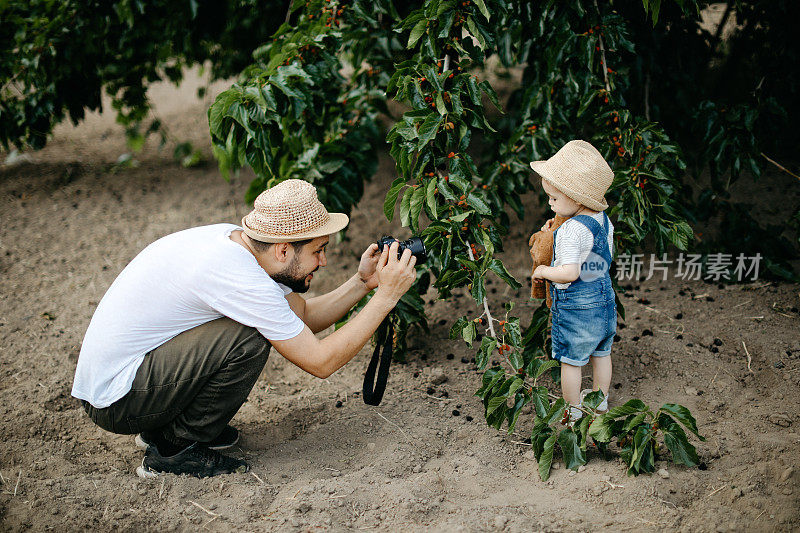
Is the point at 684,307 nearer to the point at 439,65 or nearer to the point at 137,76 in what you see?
the point at 439,65

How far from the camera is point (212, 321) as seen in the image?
2.38 meters

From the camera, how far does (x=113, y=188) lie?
4.88m

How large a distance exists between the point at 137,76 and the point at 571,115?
9.78 feet

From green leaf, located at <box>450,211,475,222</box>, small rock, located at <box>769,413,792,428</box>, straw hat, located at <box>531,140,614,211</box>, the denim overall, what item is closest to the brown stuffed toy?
the denim overall

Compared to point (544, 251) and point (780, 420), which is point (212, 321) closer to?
point (544, 251)

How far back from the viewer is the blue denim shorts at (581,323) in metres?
2.45

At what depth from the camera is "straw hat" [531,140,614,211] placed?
2324mm

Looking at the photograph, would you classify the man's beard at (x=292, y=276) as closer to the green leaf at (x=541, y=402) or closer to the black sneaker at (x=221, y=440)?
the black sneaker at (x=221, y=440)

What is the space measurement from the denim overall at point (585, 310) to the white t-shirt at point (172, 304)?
959mm

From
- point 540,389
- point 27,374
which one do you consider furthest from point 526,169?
point 27,374

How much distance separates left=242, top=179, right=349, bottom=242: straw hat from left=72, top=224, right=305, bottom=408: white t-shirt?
0.10 m

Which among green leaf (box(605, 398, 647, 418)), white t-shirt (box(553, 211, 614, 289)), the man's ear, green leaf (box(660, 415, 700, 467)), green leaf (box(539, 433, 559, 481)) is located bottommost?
green leaf (box(539, 433, 559, 481))

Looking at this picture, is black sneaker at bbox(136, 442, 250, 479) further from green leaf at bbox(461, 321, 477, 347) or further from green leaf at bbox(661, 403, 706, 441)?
green leaf at bbox(661, 403, 706, 441)

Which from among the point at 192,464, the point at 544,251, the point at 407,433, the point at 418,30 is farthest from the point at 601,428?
the point at 418,30
